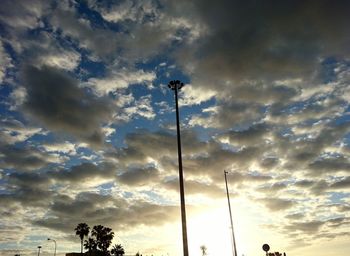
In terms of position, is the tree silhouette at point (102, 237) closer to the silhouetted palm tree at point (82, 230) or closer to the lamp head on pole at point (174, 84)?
the silhouetted palm tree at point (82, 230)

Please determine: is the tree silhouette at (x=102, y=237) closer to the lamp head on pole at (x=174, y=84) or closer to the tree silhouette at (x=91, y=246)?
the tree silhouette at (x=91, y=246)

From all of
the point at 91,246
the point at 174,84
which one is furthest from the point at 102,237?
the point at 174,84

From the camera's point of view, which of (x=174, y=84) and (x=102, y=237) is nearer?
(x=174, y=84)

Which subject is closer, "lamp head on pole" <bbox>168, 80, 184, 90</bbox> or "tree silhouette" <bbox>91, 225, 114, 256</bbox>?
"lamp head on pole" <bbox>168, 80, 184, 90</bbox>

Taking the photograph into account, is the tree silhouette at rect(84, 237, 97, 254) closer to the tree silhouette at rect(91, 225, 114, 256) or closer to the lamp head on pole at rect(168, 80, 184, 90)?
the tree silhouette at rect(91, 225, 114, 256)

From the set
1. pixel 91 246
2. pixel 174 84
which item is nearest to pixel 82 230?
pixel 91 246

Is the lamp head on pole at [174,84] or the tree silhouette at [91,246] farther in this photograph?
the tree silhouette at [91,246]

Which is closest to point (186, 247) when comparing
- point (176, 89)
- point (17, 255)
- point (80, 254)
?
point (176, 89)

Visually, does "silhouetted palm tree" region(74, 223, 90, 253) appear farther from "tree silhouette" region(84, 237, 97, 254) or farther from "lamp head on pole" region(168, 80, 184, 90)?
"lamp head on pole" region(168, 80, 184, 90)

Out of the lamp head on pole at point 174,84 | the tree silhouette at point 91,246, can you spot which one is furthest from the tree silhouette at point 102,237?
the lamp head on pole at point 174,84

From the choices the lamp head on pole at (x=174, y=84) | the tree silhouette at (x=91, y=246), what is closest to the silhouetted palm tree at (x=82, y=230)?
the tree silhouette at (x=91, y=246)

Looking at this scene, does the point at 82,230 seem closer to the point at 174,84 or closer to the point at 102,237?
the point at 102,237

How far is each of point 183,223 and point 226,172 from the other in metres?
37.9

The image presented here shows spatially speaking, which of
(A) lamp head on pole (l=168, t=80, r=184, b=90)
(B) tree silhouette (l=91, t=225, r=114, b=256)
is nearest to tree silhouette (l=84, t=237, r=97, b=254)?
(B) tree silhouette (l=91, t=225, r=114, b=256)
